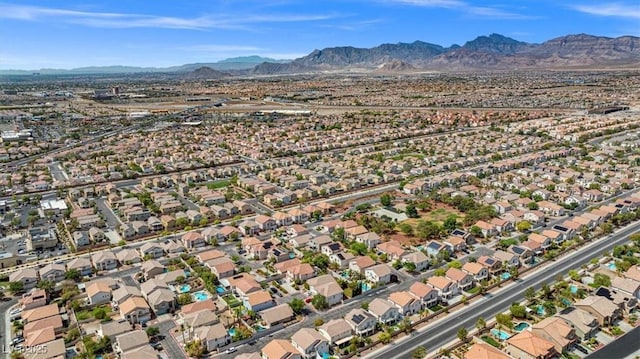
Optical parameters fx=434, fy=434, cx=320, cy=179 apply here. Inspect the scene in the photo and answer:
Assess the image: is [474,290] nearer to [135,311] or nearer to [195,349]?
Answer: [195,349]

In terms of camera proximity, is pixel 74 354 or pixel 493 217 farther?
pixel 493 217

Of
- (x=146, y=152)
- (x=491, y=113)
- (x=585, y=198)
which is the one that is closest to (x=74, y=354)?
(x=585, y=198)

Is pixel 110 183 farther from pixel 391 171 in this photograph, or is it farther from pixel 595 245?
pixel 595 245

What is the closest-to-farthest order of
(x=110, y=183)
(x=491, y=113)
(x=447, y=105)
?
(x=110, y=183) < (x=491, y=113) < (x=447, y=105)

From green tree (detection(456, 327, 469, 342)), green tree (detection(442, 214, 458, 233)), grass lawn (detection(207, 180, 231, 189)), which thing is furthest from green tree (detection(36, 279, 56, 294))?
green tree (detection(442, 214, 458, 233))

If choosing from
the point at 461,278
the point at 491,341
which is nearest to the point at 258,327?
the point at 491,341

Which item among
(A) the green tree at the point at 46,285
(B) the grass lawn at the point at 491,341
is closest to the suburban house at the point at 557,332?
(B) the grass lawn at the point at 491,341

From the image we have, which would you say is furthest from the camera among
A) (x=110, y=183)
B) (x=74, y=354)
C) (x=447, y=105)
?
(x=447, y=105)
